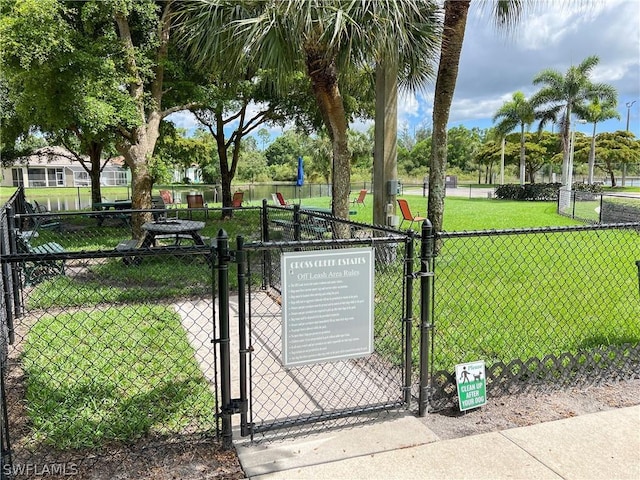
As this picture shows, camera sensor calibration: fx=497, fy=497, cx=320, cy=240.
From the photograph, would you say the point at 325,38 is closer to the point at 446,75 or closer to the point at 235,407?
the point at 446,75

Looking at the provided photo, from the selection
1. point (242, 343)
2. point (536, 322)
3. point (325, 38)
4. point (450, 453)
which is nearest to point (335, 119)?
point (325, 38)

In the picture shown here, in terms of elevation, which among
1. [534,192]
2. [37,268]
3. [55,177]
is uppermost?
[55,177]

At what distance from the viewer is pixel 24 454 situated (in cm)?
288

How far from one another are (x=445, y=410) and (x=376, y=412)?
19.8 inches

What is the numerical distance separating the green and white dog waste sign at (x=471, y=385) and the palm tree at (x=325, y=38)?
4245mm

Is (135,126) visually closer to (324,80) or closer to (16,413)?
(324,80)

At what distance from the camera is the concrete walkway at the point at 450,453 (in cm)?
272

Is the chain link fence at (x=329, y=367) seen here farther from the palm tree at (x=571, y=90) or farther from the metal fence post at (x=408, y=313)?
the palm tree at (x=571, y=90)

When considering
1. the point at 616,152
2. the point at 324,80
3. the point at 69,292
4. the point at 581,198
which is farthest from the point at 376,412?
the point at 616,152

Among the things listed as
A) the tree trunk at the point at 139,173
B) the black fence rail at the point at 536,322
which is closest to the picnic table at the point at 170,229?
the tree trunk at the point at 139,173

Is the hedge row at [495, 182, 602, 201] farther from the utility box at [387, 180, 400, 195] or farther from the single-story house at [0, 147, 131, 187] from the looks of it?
the single-story house at [0, 147, 131, 187]

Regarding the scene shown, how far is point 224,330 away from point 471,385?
1.74 m

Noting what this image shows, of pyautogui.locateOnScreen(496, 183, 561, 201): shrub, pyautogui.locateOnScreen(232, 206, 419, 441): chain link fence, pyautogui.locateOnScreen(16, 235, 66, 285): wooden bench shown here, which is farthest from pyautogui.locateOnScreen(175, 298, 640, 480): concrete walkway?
pyautogui.locateOnScreen(496, 183, 561, 201): shrub

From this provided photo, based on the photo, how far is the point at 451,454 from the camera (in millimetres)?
2889
